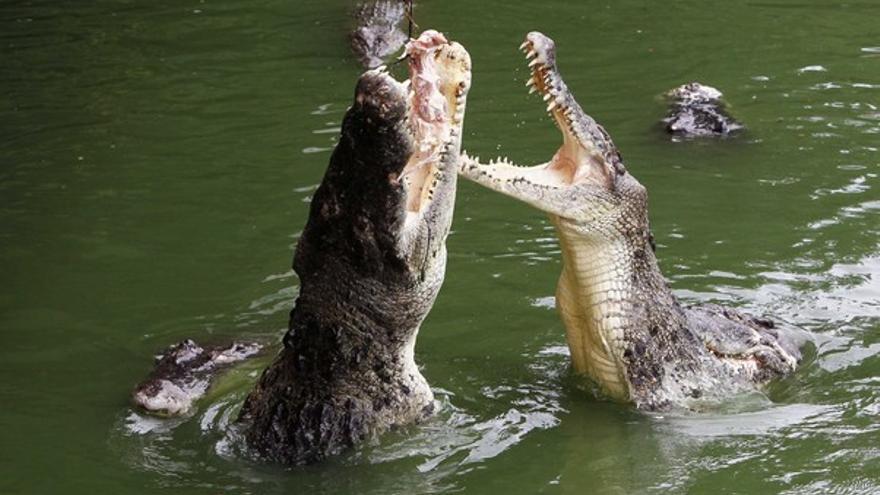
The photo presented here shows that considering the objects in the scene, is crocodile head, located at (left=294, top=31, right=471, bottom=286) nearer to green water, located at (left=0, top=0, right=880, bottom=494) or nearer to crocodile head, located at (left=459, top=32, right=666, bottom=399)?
crocodile head, located at (left=459, top=32, right=666, bottom=399)

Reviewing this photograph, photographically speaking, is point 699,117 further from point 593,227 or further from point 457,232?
point 593,227

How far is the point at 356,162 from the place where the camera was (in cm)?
716

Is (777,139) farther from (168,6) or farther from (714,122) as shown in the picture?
(168,6)

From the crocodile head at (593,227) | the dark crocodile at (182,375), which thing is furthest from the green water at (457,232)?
the crocodile head at (593,227)

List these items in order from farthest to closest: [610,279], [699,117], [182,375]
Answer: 1. [699,117]
2. [182,375]
3. [610,279]

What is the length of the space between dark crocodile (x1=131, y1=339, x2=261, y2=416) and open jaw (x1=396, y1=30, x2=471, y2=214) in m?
2.02

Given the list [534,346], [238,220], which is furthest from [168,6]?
[534,346]

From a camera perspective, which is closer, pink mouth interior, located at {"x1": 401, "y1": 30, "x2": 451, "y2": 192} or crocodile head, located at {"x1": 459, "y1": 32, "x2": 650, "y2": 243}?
pink mouth interior, located at {"x1": 401, "y1": 30, "x2": 451, "y2": 192}

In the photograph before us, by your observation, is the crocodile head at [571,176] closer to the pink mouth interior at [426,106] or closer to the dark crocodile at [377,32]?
the pink mouth interior at [426,106]

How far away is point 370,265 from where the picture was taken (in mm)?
7383

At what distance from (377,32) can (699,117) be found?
14.0 ft

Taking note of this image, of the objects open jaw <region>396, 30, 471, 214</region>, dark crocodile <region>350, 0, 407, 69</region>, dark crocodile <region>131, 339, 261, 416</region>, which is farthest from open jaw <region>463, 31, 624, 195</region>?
dark crocodile <region>350, 0, 407, 69</region>

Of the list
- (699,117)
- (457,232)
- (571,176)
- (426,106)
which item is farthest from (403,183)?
(699,117)

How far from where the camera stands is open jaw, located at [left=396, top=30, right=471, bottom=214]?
7273 millimetres
